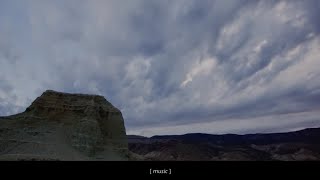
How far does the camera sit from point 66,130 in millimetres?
57094

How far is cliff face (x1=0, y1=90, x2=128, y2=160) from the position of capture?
50.7 meters

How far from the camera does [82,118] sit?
58.6m

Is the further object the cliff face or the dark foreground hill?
the dark foreground hill

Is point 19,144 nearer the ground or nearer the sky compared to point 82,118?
nearer the ground

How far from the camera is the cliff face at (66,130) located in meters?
50.7

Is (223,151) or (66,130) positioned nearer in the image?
(66,130)
